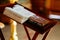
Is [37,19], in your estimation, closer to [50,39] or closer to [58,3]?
[50,39]

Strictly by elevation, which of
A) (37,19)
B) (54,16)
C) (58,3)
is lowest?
(54,16)

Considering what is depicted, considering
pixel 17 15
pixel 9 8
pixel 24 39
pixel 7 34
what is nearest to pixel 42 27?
pixel 17 15

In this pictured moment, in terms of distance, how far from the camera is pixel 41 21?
5.33 ft

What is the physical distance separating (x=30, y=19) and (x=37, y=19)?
0.07 meters

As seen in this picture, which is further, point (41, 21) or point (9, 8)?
point (9, 8)

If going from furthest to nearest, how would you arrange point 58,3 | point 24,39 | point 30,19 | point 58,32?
point 58,3 → point 58,32 → point 24,39 → point 30,19

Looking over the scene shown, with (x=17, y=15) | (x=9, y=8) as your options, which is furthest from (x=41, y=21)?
(x=9, y=8)

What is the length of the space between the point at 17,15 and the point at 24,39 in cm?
117

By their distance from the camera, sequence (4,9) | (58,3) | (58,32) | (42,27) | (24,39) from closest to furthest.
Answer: (42,27), (4,9), (24,39), (58,32), (58,3)

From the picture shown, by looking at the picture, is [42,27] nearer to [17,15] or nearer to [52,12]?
[17,15]

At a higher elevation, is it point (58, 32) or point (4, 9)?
point (4, 9)

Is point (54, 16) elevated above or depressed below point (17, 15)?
below

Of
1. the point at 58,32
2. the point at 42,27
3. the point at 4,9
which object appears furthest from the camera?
the point at 58,32

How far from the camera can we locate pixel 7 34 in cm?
294
